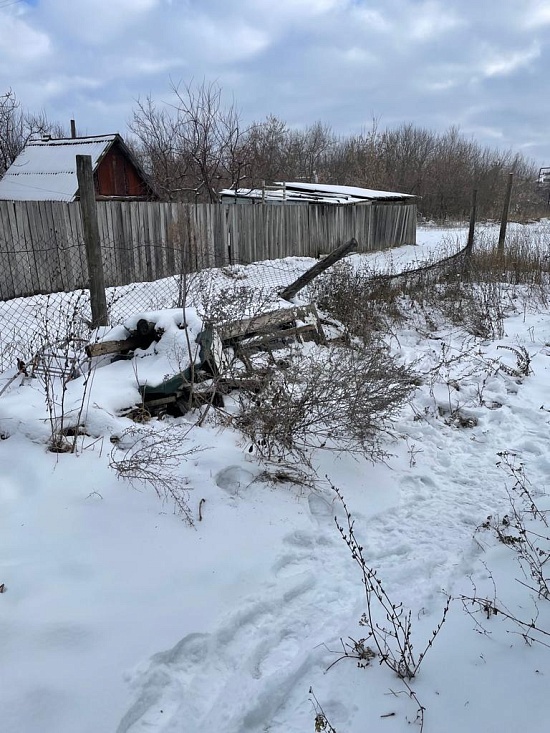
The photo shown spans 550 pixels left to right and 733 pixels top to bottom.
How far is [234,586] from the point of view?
260 centimetres

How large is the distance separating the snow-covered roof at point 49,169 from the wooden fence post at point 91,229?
9.56 metres

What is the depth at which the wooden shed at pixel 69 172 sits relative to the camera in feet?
47.4

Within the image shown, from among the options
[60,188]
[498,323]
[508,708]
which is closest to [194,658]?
[508,708]

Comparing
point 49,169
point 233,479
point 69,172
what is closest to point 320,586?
point 233,479

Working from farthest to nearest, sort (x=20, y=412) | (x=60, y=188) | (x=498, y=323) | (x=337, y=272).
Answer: (x=60, y=188)
(x=337, y=272)
(x=498, y=323)
(x=20, y=412)

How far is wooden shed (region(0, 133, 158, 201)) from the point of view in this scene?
1446cm

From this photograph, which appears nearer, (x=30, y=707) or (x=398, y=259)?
(x=30, y=707)

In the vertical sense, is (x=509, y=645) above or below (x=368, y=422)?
below

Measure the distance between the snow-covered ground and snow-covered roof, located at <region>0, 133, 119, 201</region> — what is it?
472 inches

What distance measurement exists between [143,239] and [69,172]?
638 cm

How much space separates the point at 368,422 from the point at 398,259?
1271 centimetres

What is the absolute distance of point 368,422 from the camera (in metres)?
3.85

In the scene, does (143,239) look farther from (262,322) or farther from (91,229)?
(262,322)

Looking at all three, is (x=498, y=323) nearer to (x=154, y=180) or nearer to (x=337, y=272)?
(x=337, y=272)
